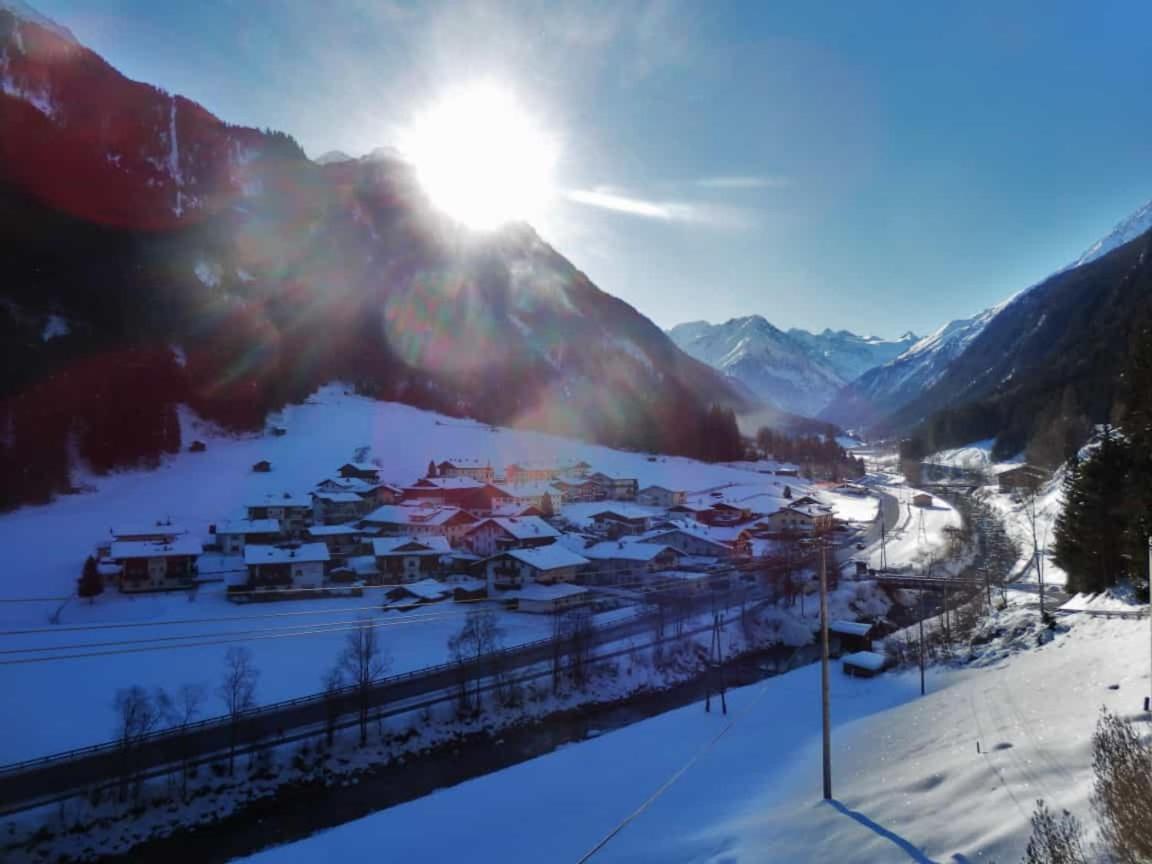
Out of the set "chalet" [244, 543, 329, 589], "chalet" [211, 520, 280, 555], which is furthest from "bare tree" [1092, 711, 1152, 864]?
"chalet" [211, 520, 280, 555]

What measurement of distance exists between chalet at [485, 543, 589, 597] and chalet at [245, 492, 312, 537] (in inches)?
487

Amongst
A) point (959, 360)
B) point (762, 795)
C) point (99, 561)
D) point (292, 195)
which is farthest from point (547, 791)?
point (959, 360)

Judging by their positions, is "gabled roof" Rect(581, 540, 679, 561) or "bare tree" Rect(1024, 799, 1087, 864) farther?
"gabled roof" Rect(581, 540, 679, 561)

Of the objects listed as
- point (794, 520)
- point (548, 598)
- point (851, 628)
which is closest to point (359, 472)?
point (548, 598)

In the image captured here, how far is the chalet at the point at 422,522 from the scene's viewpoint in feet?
115

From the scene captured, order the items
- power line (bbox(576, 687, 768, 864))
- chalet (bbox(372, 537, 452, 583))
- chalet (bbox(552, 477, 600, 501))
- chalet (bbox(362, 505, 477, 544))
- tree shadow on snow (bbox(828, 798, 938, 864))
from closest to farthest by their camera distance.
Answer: tree shadow on snow (bbox(828, 798, 938, 864)) → power line (bbox(576, 687, 768, 864)) → chalet (bbox(372, 537, 452, 583)) → chalet (bbox(362, 505, 477, 544)) → chalet (bbox(552, 477, 600, 501))

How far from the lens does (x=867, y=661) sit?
2038cm

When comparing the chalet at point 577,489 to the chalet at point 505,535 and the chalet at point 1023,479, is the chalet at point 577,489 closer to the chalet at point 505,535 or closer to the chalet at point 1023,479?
the chalet at point 505,535

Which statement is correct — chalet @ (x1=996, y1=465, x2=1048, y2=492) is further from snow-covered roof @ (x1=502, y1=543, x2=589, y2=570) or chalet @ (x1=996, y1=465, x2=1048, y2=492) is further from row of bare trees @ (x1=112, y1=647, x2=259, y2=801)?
row of bare trees @ (x1=112, y1=647, x2=259, y2=801)

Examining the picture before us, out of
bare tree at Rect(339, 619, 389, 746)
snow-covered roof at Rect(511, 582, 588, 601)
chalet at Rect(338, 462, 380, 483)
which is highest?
chalet at Rect(338, 462, 380, 483)

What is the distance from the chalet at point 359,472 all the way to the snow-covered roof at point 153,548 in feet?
67.0

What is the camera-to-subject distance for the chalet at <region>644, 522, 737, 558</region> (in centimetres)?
3650

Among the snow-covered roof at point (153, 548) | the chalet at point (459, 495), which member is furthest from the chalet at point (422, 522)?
the snow-covered roof at point (153, 548)

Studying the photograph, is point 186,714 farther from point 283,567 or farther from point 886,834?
point 886,834
